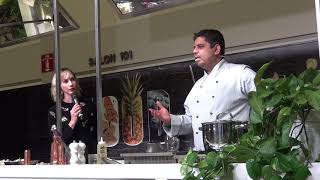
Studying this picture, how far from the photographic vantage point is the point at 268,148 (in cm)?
86

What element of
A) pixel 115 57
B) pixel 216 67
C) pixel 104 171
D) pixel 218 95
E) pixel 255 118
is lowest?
pixel 104 171

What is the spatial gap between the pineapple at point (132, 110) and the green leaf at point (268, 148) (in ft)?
9.08

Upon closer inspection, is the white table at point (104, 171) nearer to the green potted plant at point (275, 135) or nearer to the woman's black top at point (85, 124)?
the green potted plant at point (275, 135)

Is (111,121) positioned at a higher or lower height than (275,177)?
higher

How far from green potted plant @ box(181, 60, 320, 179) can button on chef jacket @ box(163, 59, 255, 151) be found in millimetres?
1060

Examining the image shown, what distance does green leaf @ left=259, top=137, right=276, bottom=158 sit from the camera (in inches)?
33.6

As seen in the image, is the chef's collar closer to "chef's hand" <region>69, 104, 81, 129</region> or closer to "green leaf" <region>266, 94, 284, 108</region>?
"chef's hand" <region>69, 104, 81, 129</region>

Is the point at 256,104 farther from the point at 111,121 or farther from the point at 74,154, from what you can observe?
the point at 111,121

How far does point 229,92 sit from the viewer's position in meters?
2.22

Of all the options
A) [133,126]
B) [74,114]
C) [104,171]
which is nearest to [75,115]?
[74,114]

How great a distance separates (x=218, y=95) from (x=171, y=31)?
3.81 ft

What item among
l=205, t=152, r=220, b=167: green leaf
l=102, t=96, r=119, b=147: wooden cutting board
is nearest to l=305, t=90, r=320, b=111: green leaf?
l=205, t=152, r=220, b=167: green leaf

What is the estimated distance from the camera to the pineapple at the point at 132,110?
12.0 ft

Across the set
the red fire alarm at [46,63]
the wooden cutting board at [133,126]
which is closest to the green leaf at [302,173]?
the wooden cutting board at [133,126]
